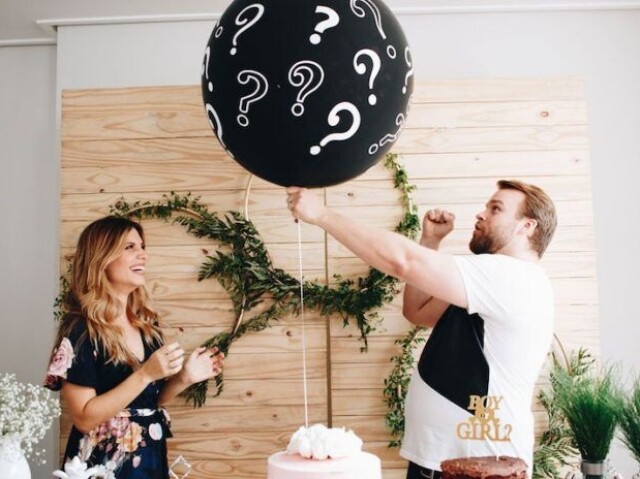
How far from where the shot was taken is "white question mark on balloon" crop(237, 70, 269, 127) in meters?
Result: 1.39

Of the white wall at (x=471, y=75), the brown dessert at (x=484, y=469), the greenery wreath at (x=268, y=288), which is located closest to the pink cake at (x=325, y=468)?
the brown dessert at (x=484, y=469)

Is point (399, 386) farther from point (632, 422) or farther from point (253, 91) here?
point (253, 91)

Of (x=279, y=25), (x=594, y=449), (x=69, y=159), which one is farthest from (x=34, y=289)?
(x=594, y=449)

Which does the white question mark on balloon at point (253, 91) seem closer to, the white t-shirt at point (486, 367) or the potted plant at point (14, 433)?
the white t-shirt at point (486, 367)

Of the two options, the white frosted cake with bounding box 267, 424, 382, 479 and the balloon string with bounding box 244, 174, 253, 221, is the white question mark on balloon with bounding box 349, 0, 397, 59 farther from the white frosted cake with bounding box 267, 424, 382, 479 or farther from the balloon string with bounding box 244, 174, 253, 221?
the balloon string with bounding box 244, 174, 253, 221

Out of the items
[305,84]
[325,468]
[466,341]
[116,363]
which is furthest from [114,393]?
[305,84]

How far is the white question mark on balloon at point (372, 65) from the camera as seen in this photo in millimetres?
1405

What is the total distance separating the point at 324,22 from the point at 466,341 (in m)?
0.90

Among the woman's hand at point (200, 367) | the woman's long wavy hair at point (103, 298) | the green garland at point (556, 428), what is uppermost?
the woman's long wavy hair at point (103, 298)

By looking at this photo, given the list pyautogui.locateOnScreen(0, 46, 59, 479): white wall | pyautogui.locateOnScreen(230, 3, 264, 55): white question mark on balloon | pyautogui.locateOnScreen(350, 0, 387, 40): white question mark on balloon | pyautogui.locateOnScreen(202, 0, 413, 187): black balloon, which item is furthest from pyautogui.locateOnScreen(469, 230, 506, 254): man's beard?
pyautogui.locateOnScreen(0, 46, 59, 479): white wall

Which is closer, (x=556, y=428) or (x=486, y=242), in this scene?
(x=486, y=242)

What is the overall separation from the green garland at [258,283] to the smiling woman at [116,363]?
16 cm

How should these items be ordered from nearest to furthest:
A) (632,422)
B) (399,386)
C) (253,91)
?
(253,91) → (632,422) → (399,386)

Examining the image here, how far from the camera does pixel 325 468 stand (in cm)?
128
